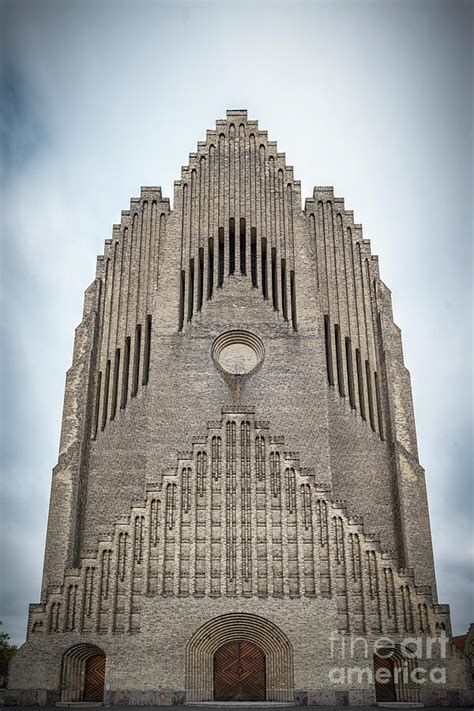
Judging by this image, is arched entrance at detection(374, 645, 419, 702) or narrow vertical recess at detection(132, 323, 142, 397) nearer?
arched entrance at detection(374, 645, 419, 702)

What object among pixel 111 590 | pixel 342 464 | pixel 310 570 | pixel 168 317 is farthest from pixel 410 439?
pixel 111 590

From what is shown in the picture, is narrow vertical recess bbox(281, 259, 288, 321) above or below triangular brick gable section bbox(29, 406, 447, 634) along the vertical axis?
above

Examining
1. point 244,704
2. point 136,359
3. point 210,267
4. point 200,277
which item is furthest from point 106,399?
point 244,704

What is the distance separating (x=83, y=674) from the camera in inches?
1011

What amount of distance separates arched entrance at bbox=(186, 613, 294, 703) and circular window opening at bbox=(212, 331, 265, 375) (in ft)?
38.8

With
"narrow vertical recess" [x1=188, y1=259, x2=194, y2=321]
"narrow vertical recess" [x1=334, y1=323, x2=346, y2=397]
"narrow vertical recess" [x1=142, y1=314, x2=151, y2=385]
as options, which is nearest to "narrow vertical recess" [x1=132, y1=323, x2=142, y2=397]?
"narrow vertical recess" [x1=142, y1=314, x2=151, y2=385]

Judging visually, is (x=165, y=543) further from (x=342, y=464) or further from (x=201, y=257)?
(x=201, y=257)

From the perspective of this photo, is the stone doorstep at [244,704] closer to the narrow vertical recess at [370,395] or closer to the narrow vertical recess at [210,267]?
the narrow vertical recess at [370,395]

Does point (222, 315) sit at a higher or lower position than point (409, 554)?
higher

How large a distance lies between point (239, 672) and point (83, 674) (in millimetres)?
5770

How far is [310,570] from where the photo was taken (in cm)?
2562

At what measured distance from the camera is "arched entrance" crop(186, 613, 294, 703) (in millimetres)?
24719

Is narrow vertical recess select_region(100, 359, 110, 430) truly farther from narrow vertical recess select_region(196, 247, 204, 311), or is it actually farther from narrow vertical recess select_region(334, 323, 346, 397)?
narrow vertical recess select_region(334, 323, 346, 397)

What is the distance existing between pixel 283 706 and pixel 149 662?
488 centimetres
